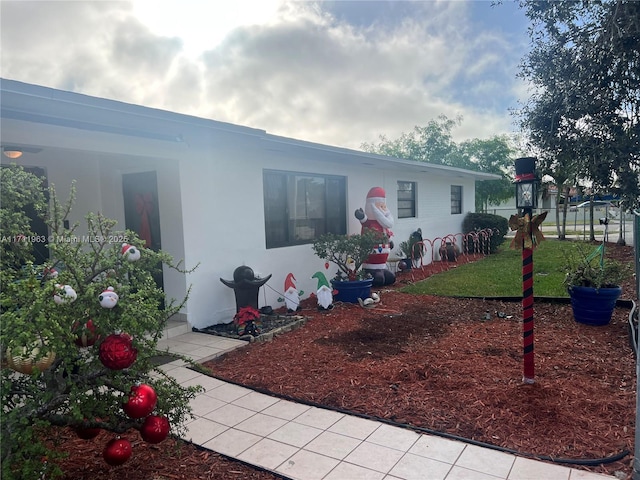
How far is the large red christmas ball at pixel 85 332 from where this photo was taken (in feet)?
7.09

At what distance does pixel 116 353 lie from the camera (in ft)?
7.00

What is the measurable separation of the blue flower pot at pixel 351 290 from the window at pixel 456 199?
814 centimetres

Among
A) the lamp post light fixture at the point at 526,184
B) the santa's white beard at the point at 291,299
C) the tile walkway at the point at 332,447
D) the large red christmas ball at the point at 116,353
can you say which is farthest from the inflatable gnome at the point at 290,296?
the large red christmas ball at the point at 116,353

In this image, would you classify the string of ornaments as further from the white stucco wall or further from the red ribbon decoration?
the red ribbon decoration

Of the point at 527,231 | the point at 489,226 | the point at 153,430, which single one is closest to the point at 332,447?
the point at 153,430

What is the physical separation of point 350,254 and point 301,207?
4.18 feet

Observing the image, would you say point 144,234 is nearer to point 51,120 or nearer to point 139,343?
point 51,120

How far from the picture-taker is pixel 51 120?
4.13 meters

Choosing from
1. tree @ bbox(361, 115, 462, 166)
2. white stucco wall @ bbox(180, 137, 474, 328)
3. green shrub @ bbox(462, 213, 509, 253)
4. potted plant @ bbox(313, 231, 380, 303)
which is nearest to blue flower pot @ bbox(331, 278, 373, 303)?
potted plant @ bbox(313, 231, 380, 303)

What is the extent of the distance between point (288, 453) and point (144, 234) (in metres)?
4.31

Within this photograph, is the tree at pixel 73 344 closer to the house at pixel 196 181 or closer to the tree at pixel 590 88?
the house at pixel 196 181

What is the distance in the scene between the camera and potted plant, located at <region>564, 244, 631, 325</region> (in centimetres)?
530

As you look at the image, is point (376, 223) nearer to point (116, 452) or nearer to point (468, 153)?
point (116, 452)

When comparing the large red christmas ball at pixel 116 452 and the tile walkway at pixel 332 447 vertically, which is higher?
the large red christmas ball at pixel 116 452
